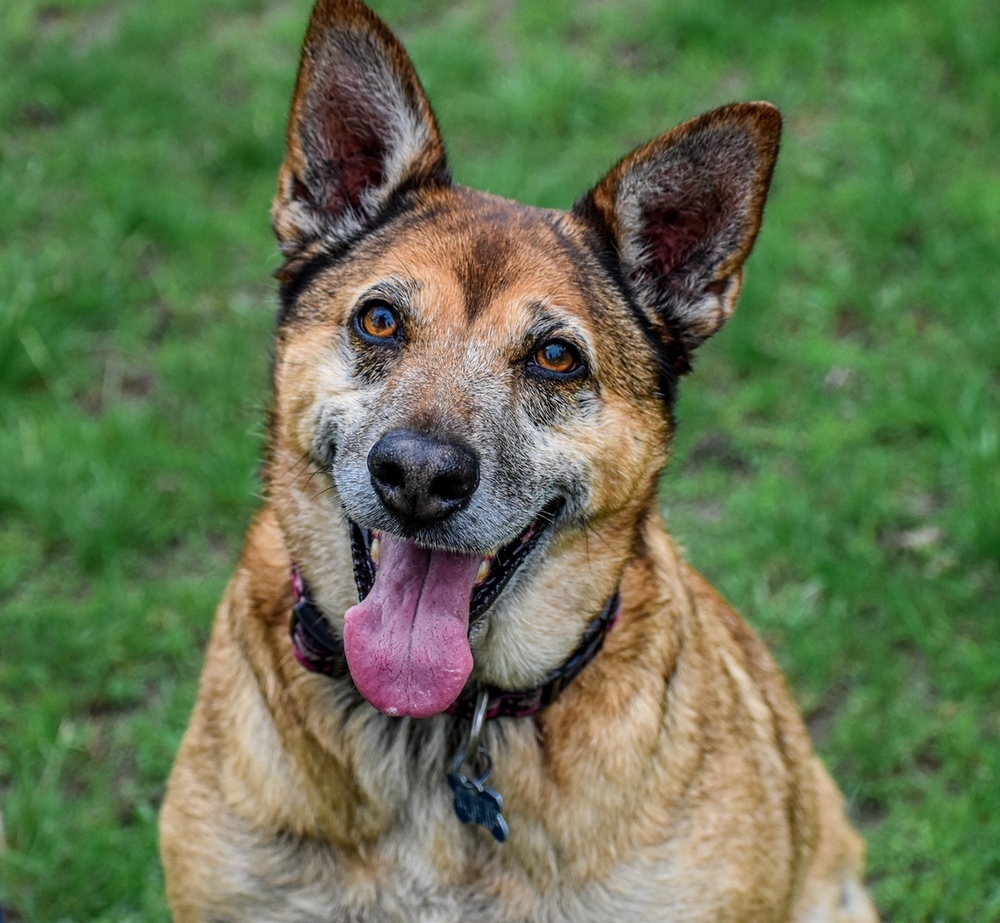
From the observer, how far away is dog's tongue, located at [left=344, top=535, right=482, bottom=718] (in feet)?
9.52

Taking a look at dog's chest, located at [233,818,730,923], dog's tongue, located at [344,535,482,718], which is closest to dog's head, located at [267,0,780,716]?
dog's tongue, located at [344,535,482,718]

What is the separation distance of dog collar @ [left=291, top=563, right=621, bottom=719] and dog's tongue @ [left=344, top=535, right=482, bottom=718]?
0.19m

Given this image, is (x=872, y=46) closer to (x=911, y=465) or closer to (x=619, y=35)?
(x=619, y=35)

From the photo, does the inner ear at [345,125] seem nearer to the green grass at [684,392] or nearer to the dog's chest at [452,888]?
the green grass at [684,392]

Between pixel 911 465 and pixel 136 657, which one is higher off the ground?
pixel 911 465

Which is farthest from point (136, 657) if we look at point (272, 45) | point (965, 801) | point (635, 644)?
point (272, 45)

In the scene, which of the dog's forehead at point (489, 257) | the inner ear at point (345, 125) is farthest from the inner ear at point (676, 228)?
the inner ear at point (345, 125)

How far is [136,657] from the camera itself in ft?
15.7

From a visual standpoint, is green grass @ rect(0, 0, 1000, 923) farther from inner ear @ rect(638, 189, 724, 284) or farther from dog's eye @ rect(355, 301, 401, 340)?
inner ear @ rect(638, 189, 724, 284)

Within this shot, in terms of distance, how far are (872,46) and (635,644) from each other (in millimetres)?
5248

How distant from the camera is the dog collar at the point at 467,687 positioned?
124 inches

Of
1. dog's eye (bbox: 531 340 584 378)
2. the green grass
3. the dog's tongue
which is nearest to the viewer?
the dog's tongue

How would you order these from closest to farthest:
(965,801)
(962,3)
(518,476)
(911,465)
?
(518,476)
(965,801)
(911,465)
(962,3)

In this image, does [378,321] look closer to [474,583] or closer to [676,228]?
[474,583]
